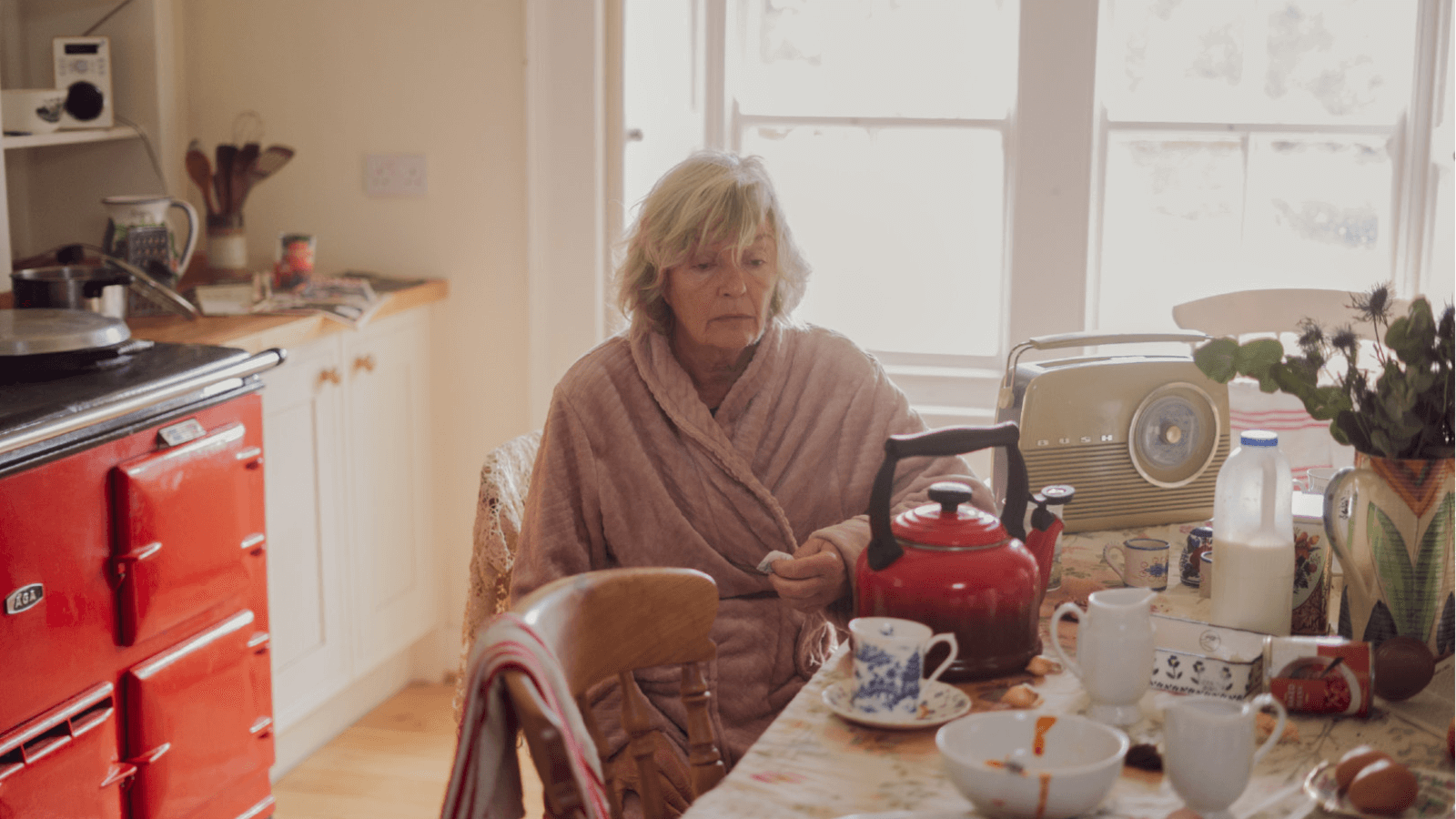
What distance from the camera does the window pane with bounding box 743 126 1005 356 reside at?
3072 millimetres

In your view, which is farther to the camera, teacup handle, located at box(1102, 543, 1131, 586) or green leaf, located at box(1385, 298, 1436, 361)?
teacup handle, located at box(1102, 543, 1131, 586)

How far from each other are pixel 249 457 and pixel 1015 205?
5.42ft

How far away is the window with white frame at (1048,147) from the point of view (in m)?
2.87

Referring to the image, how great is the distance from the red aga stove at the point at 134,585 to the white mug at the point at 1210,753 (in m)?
1.47

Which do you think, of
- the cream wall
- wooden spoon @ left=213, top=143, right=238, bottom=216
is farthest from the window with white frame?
wooden spoon @ left=213, top=143, right=238, bottom=216

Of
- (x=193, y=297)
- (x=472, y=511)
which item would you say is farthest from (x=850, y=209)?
(x=193, y=297)

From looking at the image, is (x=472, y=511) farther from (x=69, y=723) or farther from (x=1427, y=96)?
(x=1427, y=96)

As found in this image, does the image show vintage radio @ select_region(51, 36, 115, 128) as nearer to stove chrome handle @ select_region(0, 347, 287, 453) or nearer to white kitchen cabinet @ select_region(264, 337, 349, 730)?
white kitchen cabinet @ select_region(264, 337, 349, 730)

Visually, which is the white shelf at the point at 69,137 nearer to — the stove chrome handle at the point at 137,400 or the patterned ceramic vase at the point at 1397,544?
the stove chrome handle at the point at 137,400

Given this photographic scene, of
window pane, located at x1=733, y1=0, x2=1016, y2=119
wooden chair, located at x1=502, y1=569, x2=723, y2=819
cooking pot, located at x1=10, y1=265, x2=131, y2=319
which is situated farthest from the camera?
window pane, located at x1=733, y1=0, x2=1016, y2=119

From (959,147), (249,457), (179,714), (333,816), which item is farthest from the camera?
(959,147)

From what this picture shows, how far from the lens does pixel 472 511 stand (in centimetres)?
323

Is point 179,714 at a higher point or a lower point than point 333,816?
higher

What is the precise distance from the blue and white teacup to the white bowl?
0.50 feet
